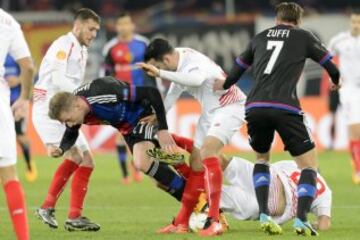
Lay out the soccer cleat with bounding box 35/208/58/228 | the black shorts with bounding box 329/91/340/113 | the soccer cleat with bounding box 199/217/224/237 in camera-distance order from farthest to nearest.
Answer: the black shorts with bounding box 329/91/340/113, the soccer cleat with bounding box 35/208/58/228, the soccer cleat with bounding box 199/217/224/237

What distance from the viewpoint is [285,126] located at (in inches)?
366

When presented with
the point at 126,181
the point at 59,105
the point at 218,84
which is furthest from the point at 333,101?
the point at 59,105

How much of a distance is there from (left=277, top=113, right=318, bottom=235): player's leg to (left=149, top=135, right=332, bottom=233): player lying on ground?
0.56m

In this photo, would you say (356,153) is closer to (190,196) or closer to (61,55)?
(190,196)

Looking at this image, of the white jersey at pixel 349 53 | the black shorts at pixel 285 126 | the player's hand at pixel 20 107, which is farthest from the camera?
the white jersey at pixel 349 53

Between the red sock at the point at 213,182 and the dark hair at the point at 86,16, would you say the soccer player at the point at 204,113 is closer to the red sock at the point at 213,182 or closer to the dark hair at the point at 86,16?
the red sock at the point at 213,182

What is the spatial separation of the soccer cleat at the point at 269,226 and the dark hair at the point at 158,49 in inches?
70.8

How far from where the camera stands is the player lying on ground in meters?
9.88

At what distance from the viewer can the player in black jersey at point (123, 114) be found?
30.4ft

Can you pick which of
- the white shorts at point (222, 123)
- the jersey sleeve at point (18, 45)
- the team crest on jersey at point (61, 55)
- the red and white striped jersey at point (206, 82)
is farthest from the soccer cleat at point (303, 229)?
the team crest on jersey at point (61, 55)

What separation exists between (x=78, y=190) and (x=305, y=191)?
2.37 meters

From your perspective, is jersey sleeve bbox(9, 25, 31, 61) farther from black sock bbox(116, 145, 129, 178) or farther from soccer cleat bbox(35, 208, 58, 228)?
black sock bbox(116, 145, 129, 178)

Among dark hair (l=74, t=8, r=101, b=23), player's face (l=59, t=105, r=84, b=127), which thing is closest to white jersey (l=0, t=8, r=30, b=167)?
player's face (l=59, t=105, r=84, b=127)

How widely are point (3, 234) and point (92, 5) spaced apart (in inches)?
693
